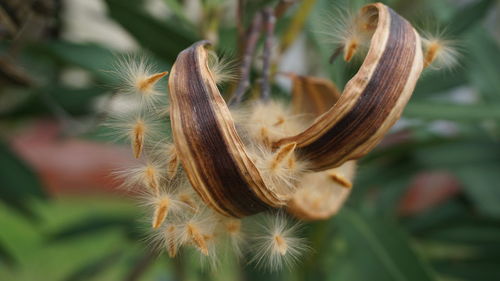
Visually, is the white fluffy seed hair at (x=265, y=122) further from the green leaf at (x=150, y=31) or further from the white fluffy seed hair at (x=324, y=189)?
the green leaf at (x=150, y=31)

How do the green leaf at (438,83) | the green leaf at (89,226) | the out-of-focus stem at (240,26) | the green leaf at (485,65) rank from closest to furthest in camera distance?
the out-of-focus stem at (240,26), the green leaf at (438,83), the green leaf at (485,65), the green leaf at (89,226)

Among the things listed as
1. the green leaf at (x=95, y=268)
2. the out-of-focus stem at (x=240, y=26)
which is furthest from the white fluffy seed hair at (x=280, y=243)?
the green leaf at (x=95, y=268)

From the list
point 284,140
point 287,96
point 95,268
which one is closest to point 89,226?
point 95,268

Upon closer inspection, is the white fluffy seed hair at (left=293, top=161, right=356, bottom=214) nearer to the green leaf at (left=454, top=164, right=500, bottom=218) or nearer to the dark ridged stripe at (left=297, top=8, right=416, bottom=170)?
the dark ridged stripe at (left=297, top=8, right=416, bottom=170)

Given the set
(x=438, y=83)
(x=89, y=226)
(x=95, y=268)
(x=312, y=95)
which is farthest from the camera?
(x=89, y=226)

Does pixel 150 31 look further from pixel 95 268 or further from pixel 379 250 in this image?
pixel 95 268

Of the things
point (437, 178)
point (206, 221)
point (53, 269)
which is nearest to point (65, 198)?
point (53, 269)
